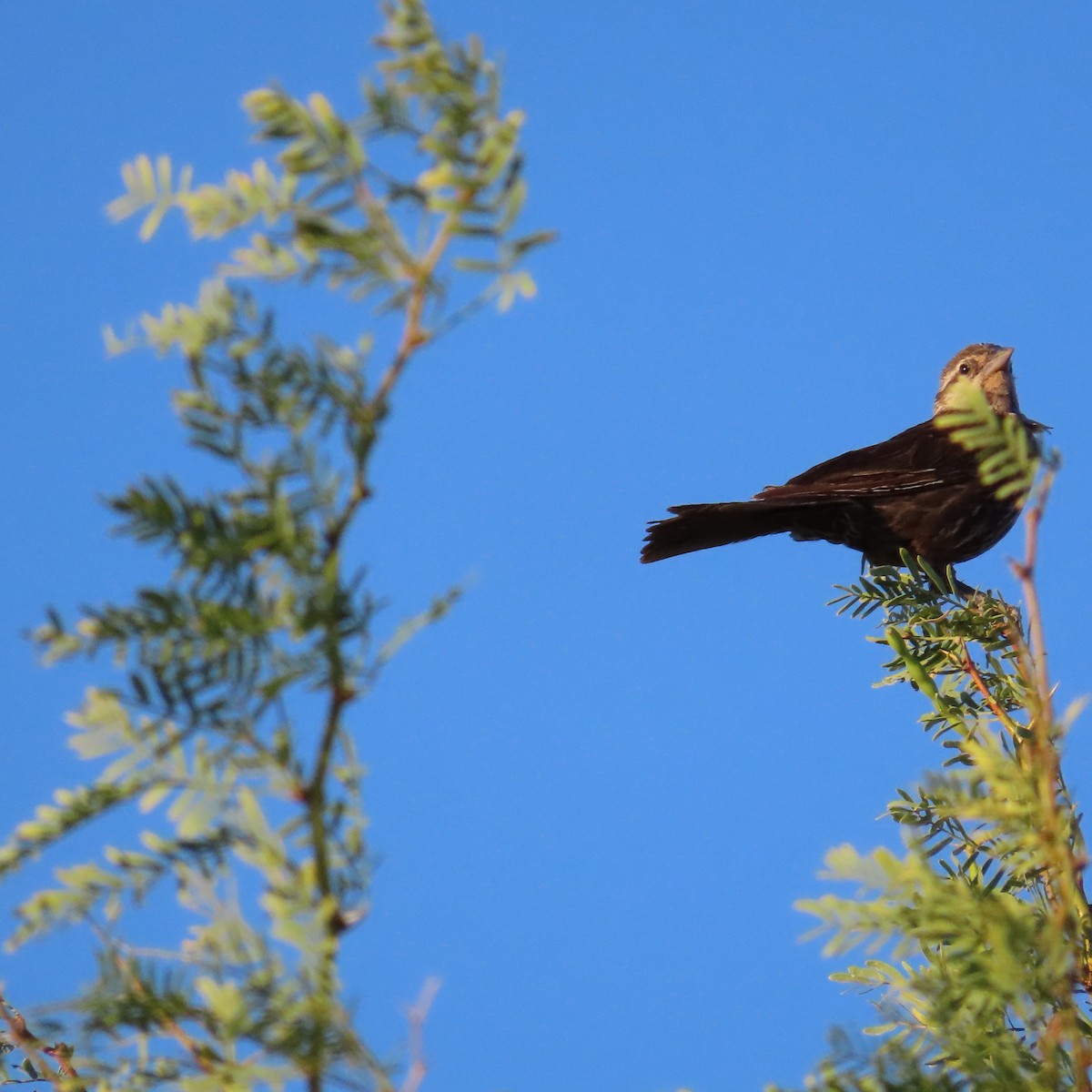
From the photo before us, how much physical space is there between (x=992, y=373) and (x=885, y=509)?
179 cm

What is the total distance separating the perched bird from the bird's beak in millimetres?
1406

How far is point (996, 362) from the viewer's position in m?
6.05

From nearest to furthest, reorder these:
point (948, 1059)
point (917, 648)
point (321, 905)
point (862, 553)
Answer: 1. point (321, 905)
2. point (948, 1059)
3. point (917, 648)
4. point (862, 553)

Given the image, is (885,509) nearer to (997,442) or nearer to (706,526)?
(706,526)

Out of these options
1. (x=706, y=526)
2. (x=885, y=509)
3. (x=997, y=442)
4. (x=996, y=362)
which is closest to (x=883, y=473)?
(x=885, y=509)

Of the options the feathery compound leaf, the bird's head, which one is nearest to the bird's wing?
the bird's head

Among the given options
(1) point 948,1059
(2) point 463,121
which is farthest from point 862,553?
(2) point 463,121

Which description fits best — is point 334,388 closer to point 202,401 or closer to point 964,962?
point 202,401

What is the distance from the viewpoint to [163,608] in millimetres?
946

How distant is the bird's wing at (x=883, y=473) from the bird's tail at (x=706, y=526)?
0.29 ft

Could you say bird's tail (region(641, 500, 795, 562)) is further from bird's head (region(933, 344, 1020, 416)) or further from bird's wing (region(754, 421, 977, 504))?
bird's head (region(933, 344, 1020, 416))

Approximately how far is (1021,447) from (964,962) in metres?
0.49

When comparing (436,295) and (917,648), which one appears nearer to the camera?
(436,295)

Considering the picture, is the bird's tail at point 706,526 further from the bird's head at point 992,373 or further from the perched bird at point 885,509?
the bird's head at point 992,373
